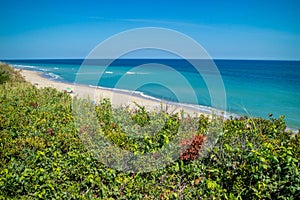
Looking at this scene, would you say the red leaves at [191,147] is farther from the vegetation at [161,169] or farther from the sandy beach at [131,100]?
the sandy beach at [131,100]

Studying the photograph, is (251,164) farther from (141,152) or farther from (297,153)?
(141,152)

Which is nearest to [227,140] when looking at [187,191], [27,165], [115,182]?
[187,191]

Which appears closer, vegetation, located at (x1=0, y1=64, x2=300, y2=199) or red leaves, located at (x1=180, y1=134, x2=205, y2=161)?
vegetation, located at (x1=0, y1=64, x2=300, y2=199)

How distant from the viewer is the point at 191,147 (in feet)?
15.7

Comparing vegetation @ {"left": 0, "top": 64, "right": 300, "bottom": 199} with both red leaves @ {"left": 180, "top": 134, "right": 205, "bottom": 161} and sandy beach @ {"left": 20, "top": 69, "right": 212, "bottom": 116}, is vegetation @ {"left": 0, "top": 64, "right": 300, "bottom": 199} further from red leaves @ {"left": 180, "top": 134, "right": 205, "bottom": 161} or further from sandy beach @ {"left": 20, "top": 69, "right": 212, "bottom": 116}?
sandy beach @ {"left": 20, "top": 69, "right": 212, "bottom": 116}

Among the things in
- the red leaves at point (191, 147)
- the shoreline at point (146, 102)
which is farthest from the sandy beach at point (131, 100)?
the red leaves at point (191, 147)

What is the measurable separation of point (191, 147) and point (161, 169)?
0.71m

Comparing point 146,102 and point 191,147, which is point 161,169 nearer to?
point 191,147

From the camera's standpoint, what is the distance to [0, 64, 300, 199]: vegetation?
148 inches

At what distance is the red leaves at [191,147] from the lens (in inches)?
183

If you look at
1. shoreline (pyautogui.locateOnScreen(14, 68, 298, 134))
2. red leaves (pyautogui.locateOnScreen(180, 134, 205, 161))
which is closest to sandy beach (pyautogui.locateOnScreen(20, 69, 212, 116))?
shoreline (pyautogui.locateOnScreen(14, 68, 298, 134))

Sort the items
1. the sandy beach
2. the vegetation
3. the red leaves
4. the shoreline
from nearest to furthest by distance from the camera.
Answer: the vegetation
the red leaves
the shoreline
the sandy beach

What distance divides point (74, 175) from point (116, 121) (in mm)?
2079

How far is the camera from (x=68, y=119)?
6863 millimetres
